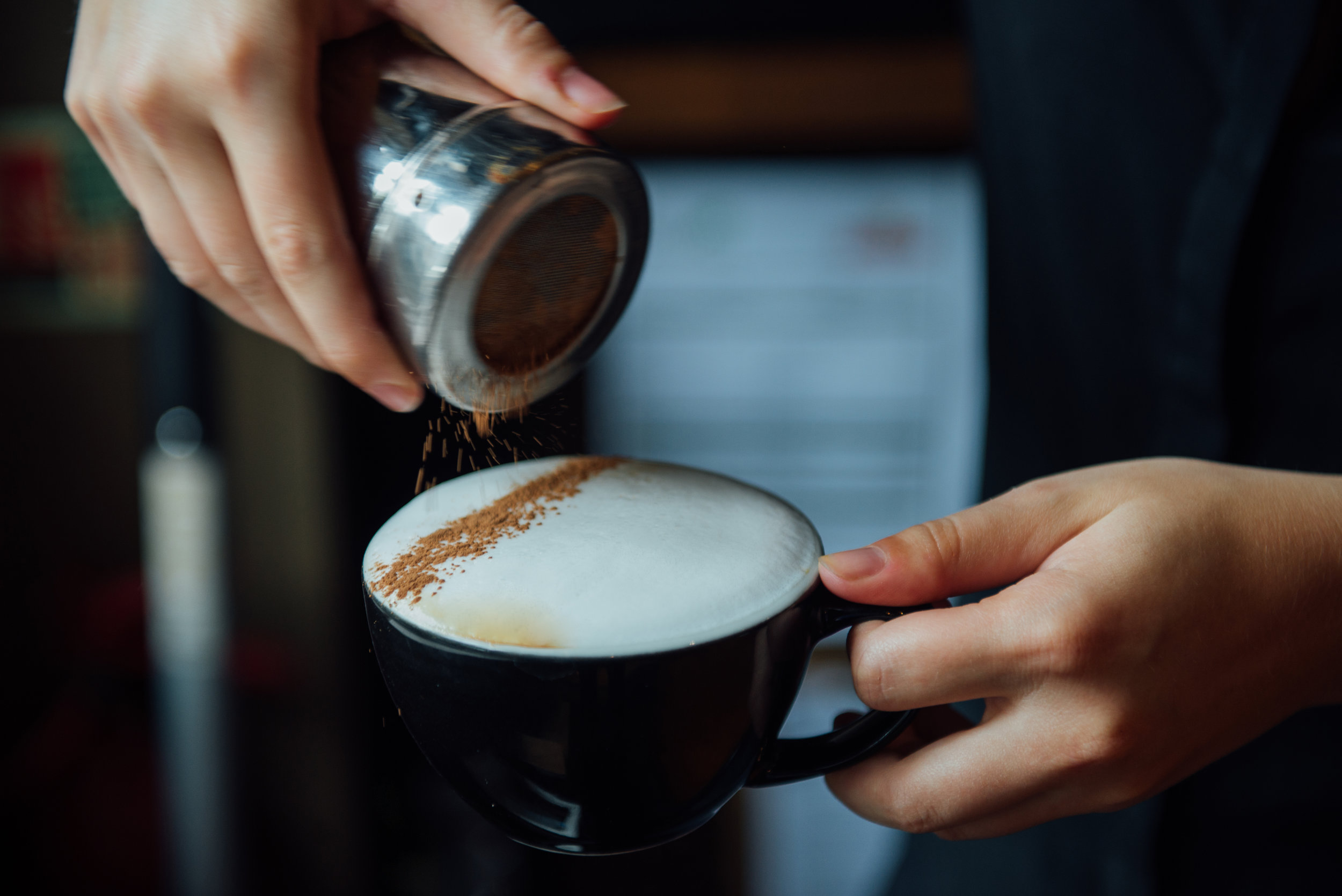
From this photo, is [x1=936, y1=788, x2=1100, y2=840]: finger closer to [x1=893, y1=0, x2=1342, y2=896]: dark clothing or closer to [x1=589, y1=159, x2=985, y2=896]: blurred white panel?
[x1=893, y1=0, x2=1342, y2=896]: dark clothing

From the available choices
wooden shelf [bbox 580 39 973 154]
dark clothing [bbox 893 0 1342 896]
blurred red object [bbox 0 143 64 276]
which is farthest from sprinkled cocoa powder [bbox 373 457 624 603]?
blurred red object [bbox 0 143 64 276]

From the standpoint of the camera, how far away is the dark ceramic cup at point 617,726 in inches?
19.1

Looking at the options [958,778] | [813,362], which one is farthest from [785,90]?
[958,778]

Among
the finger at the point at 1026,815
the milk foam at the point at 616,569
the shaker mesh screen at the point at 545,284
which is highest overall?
the shaker mesh screen at the point at 545,284

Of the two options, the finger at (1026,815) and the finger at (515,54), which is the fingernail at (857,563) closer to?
the finger at (1026,815)

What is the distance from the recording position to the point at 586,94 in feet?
1.89

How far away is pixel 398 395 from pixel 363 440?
113cm

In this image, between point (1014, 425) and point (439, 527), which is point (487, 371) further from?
point (1014, 425)

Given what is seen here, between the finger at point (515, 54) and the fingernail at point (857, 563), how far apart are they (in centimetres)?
32

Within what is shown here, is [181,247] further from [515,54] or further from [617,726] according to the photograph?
[617,726]

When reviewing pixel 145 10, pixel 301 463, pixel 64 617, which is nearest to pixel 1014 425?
pixel 145 10

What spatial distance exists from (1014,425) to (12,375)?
202cm

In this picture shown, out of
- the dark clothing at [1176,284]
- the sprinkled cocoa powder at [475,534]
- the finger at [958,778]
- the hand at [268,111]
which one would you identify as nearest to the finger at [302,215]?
the hand at [268,111]

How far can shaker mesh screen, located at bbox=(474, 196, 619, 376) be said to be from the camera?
56 centimetres
